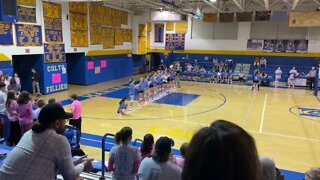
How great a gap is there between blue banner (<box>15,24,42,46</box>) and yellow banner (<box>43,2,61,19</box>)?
1037 millimetres

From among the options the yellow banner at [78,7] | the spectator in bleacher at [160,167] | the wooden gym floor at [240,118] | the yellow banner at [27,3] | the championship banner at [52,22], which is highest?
the yellow banner at [78,7]

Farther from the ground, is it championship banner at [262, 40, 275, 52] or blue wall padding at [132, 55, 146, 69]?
championship banner at [262, 40, 275, 52]

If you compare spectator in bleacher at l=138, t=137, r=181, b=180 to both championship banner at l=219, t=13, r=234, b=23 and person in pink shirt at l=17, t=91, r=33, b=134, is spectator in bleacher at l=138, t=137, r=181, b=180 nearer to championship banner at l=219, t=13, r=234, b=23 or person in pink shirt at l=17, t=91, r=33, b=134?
person in pink shirt at l=17, t=91, r=33, b=134

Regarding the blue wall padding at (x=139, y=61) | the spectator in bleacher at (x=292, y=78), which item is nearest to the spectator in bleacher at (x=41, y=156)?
the spectator in bleacher at (x=292, y=78)

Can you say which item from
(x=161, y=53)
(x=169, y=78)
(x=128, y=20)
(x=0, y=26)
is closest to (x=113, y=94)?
(x=169, y=78)

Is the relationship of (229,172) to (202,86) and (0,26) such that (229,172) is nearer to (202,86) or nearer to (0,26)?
(0,26)

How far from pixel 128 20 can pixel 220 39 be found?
8173mm

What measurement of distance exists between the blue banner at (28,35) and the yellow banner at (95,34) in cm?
453

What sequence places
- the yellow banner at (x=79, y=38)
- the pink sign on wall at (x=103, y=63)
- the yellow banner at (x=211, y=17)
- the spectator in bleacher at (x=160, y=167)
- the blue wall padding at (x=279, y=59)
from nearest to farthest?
the spectator in bleacher at (x=160, y=167) → the yellow banner at (x=79, y=38) → the pink sign on wall at (x=103, y=63) → the blue wall padding at (x=279, y=59) → the yellow banner at (x=211, y=17)

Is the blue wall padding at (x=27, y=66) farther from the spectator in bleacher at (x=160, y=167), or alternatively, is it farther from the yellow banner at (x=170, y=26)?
the spectator in bleacher at (x=160, y=167)

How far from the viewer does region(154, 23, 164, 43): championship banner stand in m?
26.3

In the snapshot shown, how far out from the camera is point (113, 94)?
51.5 feet

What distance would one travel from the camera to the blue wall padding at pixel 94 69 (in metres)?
18.6

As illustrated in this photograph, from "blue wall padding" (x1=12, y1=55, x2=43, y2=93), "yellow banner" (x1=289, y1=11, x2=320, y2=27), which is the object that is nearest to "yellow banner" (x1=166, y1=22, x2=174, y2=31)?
"yellow banner" (x1=289, y1=11, x2=320, y2=27)
